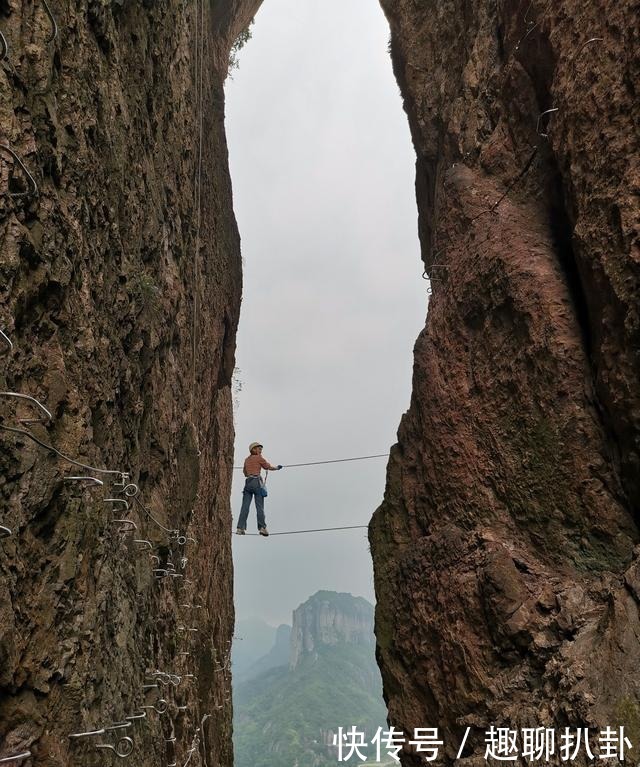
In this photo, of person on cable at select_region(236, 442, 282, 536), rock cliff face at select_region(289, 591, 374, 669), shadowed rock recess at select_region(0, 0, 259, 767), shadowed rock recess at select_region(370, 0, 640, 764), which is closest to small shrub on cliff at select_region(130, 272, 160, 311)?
shadowed rock recess at select_region(0, 0, 259, 767)

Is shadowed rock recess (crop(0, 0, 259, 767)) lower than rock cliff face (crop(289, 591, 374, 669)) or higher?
higher

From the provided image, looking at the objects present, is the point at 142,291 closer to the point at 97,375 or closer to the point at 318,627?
the point at 97,375

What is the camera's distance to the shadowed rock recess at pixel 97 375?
166 inches

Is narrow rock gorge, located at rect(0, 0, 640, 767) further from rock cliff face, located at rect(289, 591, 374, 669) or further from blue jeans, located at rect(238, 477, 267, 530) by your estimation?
rock cliff face, located at rect(289, 591, 374, 669)

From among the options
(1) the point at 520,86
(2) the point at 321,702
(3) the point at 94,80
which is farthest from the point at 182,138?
(2) the point at 321,702

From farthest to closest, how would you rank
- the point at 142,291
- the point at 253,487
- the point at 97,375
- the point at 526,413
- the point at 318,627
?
the point at 318,627, the point at 253,487, the point at 526,413, the point at 142,291, the point at 97,375

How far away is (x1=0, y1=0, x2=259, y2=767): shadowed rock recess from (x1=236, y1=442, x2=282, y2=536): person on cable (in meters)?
3.69

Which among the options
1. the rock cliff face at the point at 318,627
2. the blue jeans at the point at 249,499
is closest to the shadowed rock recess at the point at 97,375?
the blue jeans at the point at 249,499

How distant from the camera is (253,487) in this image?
52.5 feet

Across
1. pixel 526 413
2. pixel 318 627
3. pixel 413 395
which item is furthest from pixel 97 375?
pixel 318 627

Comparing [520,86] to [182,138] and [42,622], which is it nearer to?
[182,138]

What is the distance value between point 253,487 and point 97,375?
1046 cm

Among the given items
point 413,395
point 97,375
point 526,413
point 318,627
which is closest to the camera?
point 97,375

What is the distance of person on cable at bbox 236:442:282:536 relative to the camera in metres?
16.0
